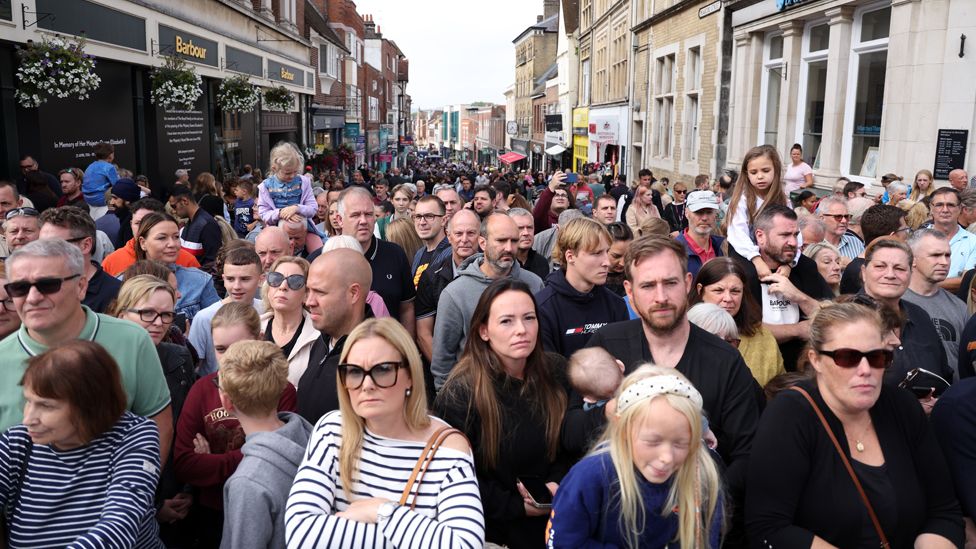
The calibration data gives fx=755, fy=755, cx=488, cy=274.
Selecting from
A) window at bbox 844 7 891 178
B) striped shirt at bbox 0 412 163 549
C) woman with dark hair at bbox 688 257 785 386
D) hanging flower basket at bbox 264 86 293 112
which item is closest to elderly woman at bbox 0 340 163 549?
striped shirt at bbox 0 412 163 549

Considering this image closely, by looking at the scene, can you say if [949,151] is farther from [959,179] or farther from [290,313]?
[290,313]

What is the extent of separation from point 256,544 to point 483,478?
992mm

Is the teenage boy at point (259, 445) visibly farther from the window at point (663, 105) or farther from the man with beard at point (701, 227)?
the window at point (663, 105)

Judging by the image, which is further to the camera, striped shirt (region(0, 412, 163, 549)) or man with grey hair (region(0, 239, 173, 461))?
man with grey hair (region(0, 239, 173, 461))

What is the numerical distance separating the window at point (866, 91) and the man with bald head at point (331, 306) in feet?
35.0

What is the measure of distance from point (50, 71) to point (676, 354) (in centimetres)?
903

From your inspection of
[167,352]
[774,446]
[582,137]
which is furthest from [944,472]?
[582,137]

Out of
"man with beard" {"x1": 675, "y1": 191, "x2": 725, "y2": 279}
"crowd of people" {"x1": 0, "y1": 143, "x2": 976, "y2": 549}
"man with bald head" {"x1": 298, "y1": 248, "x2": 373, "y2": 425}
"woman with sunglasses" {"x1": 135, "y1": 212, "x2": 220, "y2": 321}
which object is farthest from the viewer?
"man with beard" {"x1": 675, "y1": 191, "x2": 725, "y2": 279}

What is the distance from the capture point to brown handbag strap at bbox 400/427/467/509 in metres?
2.76

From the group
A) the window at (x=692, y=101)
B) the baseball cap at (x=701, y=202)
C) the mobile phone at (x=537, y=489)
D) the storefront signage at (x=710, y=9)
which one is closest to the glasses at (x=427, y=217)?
the baseball cap at (x=701, y=202)

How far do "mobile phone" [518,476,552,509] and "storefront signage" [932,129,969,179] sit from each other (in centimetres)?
942

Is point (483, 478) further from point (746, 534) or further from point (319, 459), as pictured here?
point (746, 534)

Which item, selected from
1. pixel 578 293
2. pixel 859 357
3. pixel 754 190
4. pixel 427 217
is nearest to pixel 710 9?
pixel 754 190

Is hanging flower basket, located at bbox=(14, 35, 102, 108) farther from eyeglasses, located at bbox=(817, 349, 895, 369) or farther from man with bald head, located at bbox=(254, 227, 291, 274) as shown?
eyeglasses, located at bbox=(817, 349, 895, 369)
